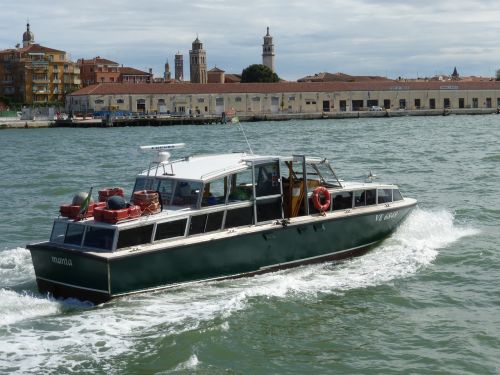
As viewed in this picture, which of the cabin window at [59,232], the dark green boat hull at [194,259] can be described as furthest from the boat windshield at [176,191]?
the cabin window at [59,232]

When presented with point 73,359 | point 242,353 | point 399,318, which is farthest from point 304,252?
point 73,359

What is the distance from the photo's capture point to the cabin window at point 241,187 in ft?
39.2

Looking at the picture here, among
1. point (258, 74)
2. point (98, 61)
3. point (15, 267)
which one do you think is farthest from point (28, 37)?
point (15, 267)

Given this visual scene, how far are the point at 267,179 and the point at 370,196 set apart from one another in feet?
7.40

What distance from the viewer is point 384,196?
13.9 meters

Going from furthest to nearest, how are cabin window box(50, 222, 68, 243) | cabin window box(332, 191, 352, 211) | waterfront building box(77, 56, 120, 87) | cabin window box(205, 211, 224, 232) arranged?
waterfront building box(77, 56, 120, 87), cabin window box(332, 191, 352, 211), cabin window box(205, 211, 224, 232), cabin window box(50, 222, 68, 243)

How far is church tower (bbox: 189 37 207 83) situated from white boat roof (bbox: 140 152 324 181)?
12466 centimetres

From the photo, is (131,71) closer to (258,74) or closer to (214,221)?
(258,74)

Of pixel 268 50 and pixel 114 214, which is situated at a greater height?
pixel 268 50

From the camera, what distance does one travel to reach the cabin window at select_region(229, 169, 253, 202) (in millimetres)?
11938

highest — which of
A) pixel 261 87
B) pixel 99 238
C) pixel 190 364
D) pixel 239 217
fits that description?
pixel 261 87

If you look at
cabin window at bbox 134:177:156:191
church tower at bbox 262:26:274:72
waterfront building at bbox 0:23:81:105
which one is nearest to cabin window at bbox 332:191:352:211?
cabin window at bbox 134:177:156:191

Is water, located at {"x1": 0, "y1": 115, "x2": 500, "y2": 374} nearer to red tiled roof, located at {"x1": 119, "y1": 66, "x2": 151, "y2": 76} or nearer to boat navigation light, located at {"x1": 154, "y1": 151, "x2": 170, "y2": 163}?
boat navigation light, located at {"x1": 154, "y1": 151, "x2": 170, "y2": 163}

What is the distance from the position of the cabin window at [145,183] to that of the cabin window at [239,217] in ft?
4.29
